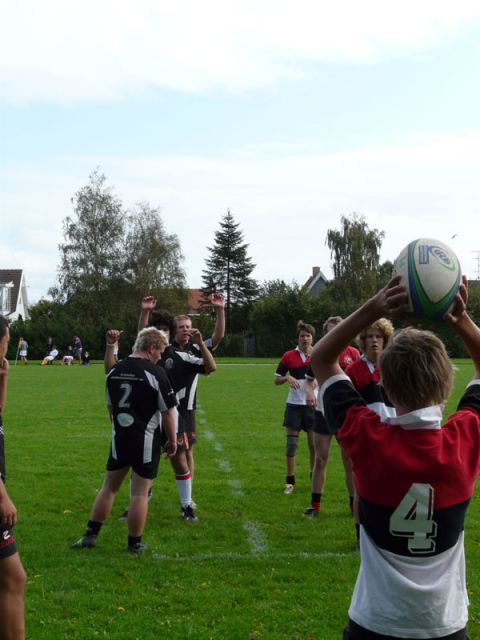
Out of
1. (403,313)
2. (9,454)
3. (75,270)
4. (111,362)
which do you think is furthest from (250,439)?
(75,270)

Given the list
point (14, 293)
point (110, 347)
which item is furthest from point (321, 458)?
point (14, 293)

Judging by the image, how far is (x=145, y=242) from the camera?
6100cm

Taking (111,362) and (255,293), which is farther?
(255,293)

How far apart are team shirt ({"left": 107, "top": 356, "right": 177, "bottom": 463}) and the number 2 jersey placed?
14.2ft

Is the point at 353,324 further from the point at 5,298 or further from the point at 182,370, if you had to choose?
the point at 5,298

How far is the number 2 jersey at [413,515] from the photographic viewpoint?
2.52 meters

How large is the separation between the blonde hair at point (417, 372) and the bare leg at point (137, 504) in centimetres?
453

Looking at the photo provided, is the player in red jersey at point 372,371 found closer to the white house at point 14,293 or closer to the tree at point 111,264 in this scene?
the tree at point 111,264

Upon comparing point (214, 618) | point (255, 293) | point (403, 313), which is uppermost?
point (255, 293)

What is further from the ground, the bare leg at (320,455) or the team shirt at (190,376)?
the team shirt at (190,376)

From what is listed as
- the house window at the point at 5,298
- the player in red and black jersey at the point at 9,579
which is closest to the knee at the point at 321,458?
the player in red and black jersey at the point at 9,579

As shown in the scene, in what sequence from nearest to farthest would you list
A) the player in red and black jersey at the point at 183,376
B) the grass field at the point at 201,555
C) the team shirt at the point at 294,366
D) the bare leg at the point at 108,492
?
the grass field at the point at 201,555
the bare leg at the point at 108,492
the player in red and black jersey at the point at 183,376
the team shirt at the point at 294,366

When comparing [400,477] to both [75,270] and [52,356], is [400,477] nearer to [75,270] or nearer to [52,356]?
[52,356]

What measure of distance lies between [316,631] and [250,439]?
8784 millimetres
